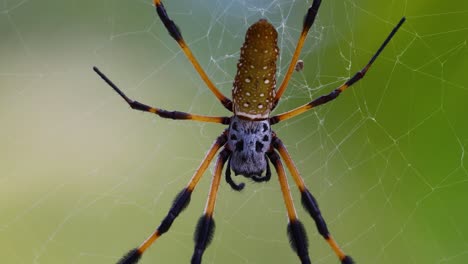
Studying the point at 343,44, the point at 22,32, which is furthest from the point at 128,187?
the point at 343,44

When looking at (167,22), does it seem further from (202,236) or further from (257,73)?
(202,236)

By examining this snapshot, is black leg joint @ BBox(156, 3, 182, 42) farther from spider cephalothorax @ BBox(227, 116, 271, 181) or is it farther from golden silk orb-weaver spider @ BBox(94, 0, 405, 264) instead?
spider cephalothorax @ BBox(227, 116, 271, 181)

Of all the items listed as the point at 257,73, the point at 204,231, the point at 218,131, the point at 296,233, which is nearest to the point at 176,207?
the point at 204,231

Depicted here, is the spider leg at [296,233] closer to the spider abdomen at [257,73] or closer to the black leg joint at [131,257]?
the spider abdomen at [257,73]

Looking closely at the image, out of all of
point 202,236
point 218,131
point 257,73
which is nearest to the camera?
point 257,73

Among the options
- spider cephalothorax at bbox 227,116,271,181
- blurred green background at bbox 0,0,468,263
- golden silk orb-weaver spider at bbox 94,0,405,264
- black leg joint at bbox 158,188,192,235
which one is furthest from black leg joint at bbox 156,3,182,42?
blurred green background at bbox 0,0,468,263

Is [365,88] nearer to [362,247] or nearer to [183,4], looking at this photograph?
[362,247]
